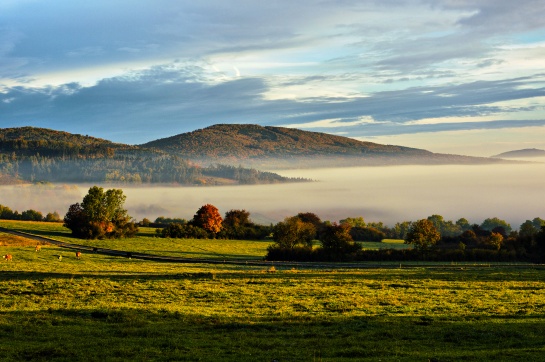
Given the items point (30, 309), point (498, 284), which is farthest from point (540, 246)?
point (30, 309)

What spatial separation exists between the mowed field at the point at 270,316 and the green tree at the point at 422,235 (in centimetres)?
2432

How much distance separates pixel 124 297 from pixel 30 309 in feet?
19.0

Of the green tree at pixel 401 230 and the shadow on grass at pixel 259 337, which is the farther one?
the green tree at pixel 401 230

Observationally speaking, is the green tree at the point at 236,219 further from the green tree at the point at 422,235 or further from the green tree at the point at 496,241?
the green tree at the point at 496,241

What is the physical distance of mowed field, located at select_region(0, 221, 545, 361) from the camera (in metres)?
19.3

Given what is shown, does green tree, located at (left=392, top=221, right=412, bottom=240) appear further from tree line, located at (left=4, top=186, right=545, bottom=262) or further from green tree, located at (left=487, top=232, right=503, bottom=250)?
green tree, located at (left=487, top=232, right=503, bottom=250)

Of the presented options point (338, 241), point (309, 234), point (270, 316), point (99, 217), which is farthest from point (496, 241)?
point (99, 217)

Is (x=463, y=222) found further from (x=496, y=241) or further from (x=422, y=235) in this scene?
(x=422, y=235)

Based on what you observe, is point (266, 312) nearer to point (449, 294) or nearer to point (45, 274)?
point (449, 294)

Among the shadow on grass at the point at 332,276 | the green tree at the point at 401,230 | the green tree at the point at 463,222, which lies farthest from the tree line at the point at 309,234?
the green tree at the point at 463,222

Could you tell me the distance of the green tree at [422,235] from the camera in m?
71.8

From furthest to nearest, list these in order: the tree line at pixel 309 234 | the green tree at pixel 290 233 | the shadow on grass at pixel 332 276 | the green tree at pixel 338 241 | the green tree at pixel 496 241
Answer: the green tree at pixel 290 233 < the green tree at pixel 496 241 < the green tree at pixel 338 241 < the tree line at pixel 309 234 < the shadow on grass at pixel 332 276

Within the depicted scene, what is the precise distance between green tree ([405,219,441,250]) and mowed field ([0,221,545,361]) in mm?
24320

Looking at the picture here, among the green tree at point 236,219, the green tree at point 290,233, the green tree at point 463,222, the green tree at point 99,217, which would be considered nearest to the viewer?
the green tree at point 290,233
